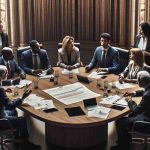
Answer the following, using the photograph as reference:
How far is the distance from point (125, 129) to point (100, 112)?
0.52 metres

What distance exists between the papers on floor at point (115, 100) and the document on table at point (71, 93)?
215mm

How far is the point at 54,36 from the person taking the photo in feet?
29.2

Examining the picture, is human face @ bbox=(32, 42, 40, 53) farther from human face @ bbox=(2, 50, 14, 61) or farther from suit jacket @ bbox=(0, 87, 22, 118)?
suit jacket @ bbox=(0, 87, 22, 118)

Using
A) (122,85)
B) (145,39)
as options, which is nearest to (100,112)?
(122,85)

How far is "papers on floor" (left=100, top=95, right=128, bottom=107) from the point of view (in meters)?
4.86

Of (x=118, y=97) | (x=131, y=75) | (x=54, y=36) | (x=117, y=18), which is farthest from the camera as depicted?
(x=54, y=36)

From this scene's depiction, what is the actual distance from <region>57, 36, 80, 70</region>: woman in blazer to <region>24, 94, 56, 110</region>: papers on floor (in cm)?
177

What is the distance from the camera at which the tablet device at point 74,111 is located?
15.0 feet

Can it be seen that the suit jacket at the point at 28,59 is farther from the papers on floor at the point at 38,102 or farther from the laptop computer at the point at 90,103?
the laptop computer at the point at 90,103

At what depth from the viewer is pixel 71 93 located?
207 inches

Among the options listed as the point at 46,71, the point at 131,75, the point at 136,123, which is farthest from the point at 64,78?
the point at 136,123

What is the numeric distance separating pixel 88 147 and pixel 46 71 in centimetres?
160

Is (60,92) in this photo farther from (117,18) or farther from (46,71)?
(117,18)

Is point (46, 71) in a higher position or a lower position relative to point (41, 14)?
lower
